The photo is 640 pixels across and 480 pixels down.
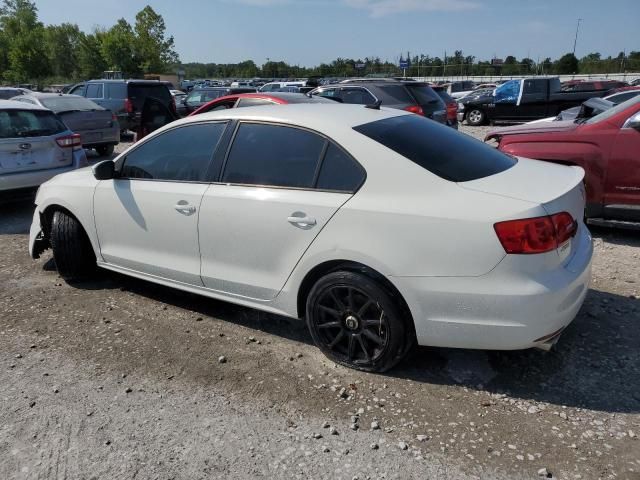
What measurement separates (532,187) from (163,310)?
2996 mm

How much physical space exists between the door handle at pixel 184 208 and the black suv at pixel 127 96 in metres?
11.2

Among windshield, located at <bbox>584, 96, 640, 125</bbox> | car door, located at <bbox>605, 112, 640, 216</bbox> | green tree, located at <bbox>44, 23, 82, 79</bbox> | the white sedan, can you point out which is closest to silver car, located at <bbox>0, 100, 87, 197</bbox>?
the white sedan

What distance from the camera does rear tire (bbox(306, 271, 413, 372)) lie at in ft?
9.85

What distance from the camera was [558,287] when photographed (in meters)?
2.74

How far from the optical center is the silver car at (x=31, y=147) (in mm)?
7020

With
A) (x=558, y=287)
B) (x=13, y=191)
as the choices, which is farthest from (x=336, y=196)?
(x=13, y=191)

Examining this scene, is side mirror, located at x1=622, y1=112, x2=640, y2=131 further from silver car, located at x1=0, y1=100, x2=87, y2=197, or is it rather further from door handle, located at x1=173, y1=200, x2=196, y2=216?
silver car, located at x1=0, y1=100, x2=87, y2=197

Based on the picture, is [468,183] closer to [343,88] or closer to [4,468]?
[4,468]

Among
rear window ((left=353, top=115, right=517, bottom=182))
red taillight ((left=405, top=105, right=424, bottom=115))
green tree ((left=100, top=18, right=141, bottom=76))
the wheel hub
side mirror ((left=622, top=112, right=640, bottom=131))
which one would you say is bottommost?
the wheel hub

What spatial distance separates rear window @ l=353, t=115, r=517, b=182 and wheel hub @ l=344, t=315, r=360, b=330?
1001 millimetres

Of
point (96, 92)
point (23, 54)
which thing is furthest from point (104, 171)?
point (23, 54)

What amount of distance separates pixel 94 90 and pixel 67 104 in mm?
3781

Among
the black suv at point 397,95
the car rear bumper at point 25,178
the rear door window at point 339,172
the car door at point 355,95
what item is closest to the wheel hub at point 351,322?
the rear door window at point 339,172

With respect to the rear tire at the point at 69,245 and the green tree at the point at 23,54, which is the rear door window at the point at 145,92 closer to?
the rear tire at the point at 69,245
